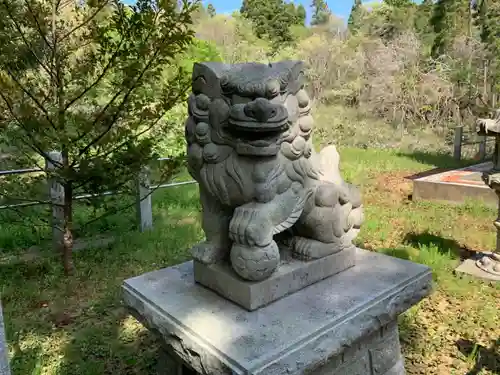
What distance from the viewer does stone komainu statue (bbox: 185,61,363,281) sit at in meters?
1.77

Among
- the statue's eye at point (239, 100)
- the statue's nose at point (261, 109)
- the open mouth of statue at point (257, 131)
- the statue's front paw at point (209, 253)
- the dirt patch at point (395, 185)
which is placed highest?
the statue's eye at point (239, 100)

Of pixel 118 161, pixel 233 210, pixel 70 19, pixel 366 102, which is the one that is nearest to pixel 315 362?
pixel 233 210

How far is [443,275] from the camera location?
4.04m

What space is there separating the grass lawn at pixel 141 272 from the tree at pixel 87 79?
1.89 feet

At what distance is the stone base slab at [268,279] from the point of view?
188cm

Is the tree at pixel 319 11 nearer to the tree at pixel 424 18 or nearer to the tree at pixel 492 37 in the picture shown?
the tree at pixel 424 18

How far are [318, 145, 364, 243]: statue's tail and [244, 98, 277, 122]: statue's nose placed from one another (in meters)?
0.62

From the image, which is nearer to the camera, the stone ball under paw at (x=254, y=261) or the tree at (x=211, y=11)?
the stone ball under paw at (x=254, y=261)

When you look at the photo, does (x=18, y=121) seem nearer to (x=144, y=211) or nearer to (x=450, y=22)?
(x=144, y=211)

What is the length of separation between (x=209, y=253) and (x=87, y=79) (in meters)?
2.61

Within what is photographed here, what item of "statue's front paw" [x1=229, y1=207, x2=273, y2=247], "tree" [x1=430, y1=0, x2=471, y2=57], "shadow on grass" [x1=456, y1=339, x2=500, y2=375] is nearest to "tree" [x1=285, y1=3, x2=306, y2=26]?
"tree" [x1=430, y1=0, x2=471, y2=57]

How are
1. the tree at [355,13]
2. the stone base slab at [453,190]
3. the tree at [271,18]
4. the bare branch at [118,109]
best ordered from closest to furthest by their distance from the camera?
the bare branch at [118,109] → the stone base slab at [453,190] → the tree at [271,18] → the tree at [355,13]

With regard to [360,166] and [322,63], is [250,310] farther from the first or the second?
[322,63]

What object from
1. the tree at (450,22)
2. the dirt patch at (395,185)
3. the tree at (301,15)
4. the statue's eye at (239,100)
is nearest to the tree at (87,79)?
the statue's eye at (239,100)
